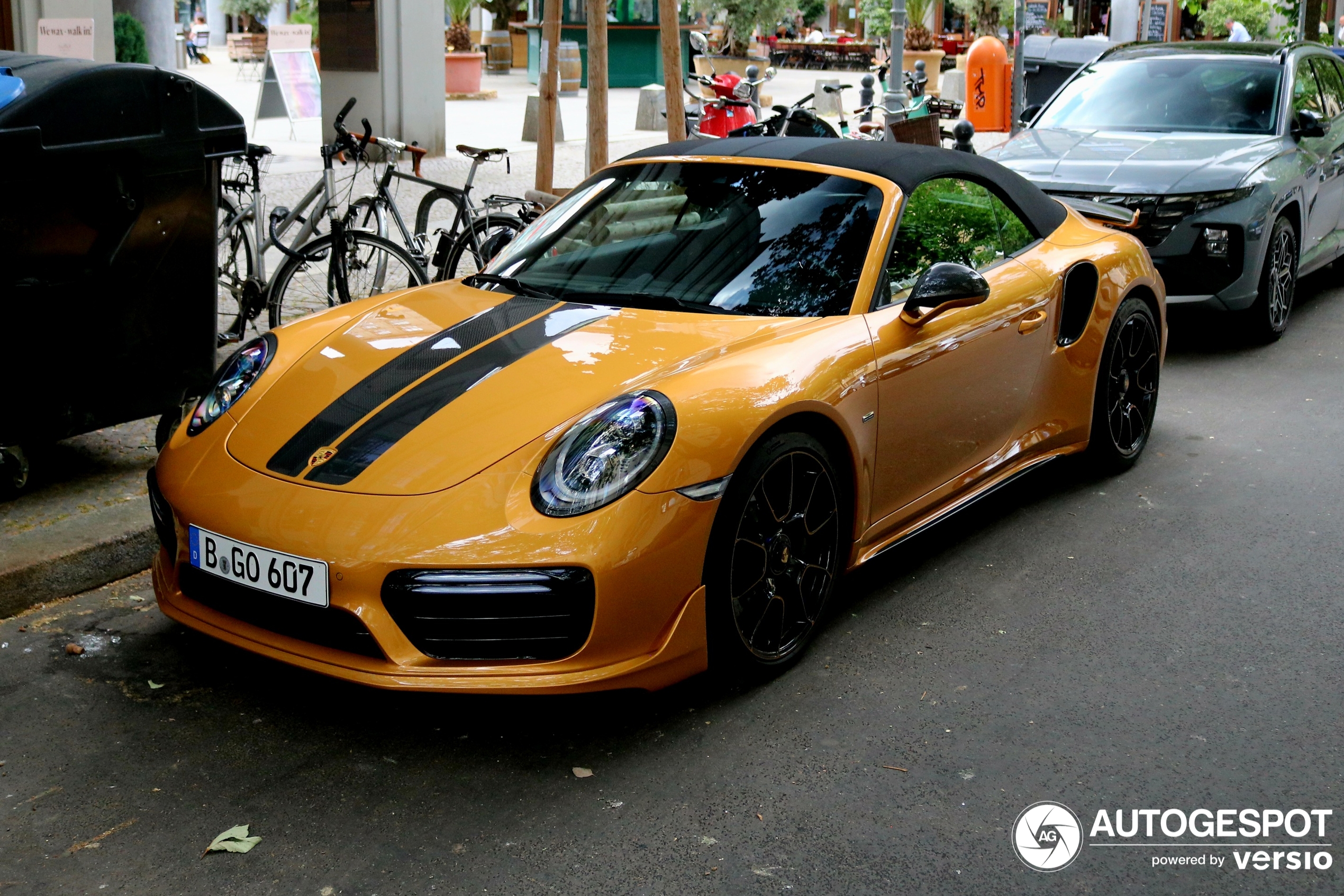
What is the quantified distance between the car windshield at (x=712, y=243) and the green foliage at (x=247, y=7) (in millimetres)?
42426

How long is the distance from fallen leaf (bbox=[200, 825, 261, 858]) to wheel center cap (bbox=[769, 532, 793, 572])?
1427mm

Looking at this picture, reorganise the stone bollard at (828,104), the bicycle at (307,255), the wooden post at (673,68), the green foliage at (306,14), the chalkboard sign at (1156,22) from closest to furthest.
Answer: the bicycle at (307,255), the wooden post at (673,68), the stone bollard at (828,104), the green foliage at (306,14), the chalkboard sign at (1156,22)

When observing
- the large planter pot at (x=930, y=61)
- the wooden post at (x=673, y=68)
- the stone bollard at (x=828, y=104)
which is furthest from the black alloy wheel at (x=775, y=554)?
the large planter pot at (x=930, y=61)

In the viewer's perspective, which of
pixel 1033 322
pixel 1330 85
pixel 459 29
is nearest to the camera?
pixel 1033 322

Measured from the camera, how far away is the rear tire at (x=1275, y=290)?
7.70 metres

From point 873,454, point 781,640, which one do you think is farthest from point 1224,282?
point 781,640

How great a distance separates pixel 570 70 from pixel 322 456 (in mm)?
22272

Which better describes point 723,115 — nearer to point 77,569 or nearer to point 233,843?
point 77,569

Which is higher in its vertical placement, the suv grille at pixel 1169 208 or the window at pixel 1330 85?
the window at pixel 1330 85

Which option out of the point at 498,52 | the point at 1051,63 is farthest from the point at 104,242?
the point at 498,52

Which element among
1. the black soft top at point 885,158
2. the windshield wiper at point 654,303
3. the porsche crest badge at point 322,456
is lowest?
the porsche crest badge at point 322,456

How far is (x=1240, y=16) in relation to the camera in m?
29.1

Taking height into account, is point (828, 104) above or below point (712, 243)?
above

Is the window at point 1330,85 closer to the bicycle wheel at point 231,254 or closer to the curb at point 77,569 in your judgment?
the bicycle wheel at point 231,254
